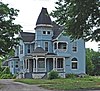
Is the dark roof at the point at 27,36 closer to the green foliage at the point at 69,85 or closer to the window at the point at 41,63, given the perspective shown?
the window at the point at 41,63

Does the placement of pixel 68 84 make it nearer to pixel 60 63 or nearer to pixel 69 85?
pixel 69 85

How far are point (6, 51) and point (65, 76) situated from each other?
2105cm

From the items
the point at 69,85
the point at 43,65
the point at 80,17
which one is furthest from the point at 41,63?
the point at 80,17

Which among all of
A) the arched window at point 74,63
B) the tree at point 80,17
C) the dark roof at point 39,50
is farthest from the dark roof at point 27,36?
the tree at point 80,17

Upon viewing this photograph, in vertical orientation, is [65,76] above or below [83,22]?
below

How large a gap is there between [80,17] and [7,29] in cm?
1512

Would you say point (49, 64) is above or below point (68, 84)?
above

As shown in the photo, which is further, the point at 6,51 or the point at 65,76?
the point at 65,76

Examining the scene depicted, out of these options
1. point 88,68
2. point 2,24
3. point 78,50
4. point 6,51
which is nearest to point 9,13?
point 2,24

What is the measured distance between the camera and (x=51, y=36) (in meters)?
58.5

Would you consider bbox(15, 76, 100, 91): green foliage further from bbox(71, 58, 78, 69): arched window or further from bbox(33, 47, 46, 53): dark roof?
bbox(71, 58, 78, 69): arched window

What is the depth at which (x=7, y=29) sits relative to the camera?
1453 inches

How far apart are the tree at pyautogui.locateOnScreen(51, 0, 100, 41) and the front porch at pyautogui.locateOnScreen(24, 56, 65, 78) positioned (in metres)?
29.1

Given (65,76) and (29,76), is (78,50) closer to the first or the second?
(65,76)
